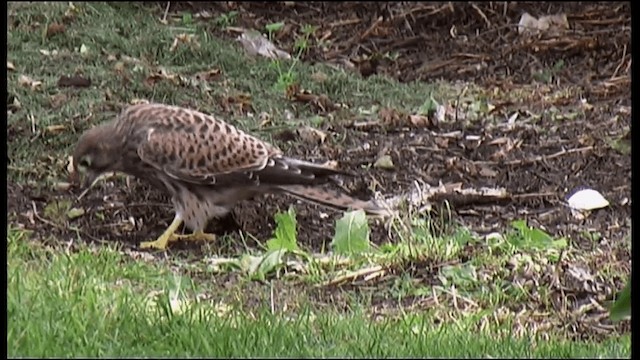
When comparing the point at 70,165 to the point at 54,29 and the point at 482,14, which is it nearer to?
the point at 54,29

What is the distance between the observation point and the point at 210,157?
277 inches

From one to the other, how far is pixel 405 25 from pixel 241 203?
5.53m

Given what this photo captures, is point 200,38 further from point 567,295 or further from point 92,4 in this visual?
point 567,295

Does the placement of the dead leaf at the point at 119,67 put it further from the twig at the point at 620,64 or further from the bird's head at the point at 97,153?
the twig at the point at 620,64

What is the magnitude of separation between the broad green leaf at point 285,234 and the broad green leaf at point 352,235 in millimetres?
215

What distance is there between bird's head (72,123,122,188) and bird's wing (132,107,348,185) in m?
0.19

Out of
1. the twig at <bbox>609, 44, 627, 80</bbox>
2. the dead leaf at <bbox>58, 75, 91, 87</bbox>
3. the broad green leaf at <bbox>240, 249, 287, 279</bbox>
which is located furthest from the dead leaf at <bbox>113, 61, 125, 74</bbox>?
the twig at <bbox>609, 44, 627, 80</bbox>

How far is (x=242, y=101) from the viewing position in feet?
31.2

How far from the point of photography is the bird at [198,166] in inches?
276

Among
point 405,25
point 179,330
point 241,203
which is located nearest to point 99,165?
point 241,203

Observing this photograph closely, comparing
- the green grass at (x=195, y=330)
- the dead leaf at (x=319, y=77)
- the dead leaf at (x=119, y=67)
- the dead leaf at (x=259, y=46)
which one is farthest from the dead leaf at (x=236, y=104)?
the green grass at (x=195, y=330)

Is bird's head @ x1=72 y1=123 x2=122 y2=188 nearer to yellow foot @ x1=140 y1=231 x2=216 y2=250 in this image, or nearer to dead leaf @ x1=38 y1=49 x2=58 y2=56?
yellow foot @ x1=140 y1=231 x2=216 y2=250

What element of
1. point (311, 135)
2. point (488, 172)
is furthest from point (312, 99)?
point (488, 172)

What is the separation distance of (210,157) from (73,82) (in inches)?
101
